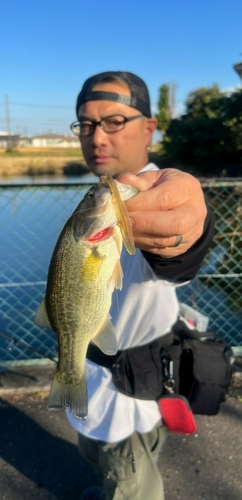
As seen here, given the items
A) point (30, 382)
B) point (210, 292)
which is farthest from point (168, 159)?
point (30, 382)

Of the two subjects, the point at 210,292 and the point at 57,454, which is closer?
the point at 57,454

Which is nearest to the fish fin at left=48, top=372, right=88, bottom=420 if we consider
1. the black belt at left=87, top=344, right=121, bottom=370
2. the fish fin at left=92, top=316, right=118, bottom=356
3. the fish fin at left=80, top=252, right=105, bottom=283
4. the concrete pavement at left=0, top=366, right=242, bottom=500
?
the fish fin at left=92, top=316, right=118, bottom=356

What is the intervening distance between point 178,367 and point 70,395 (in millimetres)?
616

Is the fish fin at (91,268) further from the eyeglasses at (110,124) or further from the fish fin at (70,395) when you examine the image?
the eyeglasses at (110,124)

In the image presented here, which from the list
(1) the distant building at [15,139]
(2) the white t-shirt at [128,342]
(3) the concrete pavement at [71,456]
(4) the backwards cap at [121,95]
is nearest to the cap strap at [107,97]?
(4) the backwards cap at [121,95]

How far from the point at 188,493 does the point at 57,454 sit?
869 millimetres

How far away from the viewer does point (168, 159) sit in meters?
30.3

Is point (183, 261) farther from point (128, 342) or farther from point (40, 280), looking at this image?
point (40, 280)

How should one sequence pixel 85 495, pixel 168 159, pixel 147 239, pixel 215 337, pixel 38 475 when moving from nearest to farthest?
pixel 147 239 < pixel 215 337 < pixel 85 495 < pixel 38 475 < pixel 168 159

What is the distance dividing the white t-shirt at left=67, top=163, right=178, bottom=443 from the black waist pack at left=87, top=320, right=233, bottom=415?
43 mm

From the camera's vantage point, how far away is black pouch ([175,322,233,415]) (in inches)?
76.7

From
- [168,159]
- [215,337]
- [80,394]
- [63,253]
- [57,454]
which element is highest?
[63,253]

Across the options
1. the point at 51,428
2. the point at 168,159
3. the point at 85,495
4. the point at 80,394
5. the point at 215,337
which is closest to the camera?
the point at 80,394

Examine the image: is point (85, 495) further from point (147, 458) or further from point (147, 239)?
point (147, 239)
